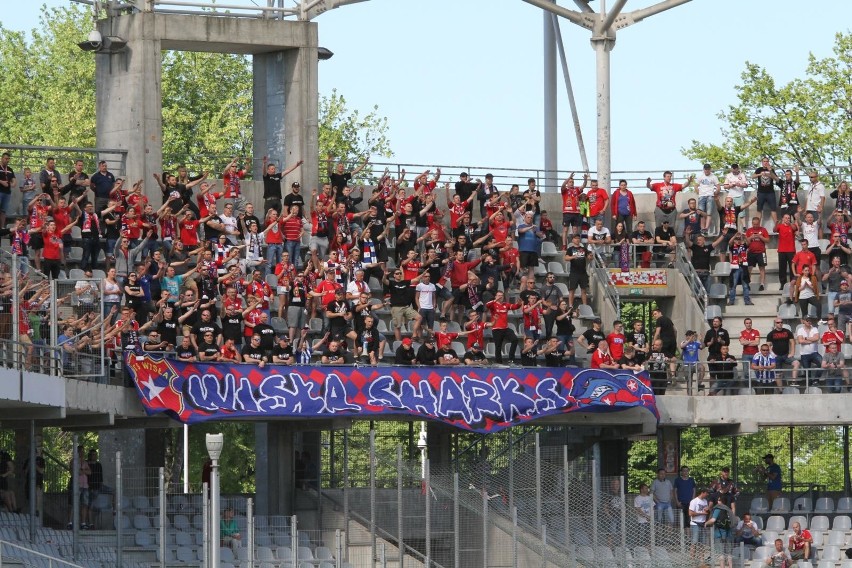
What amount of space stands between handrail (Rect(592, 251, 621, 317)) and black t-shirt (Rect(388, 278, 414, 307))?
467 centimetres

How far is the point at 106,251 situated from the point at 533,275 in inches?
338

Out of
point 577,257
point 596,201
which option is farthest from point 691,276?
point 577,257

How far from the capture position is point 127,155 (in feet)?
121

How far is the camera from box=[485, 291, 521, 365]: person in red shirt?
35.3 metres

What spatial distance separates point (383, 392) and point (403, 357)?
1.04 metres

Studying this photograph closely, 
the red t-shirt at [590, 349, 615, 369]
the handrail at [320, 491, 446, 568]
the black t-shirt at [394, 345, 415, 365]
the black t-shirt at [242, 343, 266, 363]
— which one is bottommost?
the handrail at [320, 491, 446, 568]

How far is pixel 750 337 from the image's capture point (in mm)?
36094

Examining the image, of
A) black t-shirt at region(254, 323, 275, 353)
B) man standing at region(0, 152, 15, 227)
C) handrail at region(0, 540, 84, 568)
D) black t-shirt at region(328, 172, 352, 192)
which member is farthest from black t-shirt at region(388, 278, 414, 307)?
handrail at region(0, 540, 84, 568)

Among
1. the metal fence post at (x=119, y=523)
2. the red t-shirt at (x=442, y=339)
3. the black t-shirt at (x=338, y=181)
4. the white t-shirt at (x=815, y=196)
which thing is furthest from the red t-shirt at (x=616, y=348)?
the metal fence post at (x=119, y=523)

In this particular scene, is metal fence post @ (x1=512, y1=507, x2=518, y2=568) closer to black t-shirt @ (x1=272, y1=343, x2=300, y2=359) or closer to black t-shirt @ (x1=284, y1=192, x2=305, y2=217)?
black t-shirt @ (x1=272, y1=343, x2=300, y2=359)

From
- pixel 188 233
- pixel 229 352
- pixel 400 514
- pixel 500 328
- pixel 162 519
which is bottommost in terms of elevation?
pixel 400 514

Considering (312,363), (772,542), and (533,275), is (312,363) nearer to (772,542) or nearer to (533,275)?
(533,275)

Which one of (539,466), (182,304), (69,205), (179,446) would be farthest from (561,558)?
(179,446)

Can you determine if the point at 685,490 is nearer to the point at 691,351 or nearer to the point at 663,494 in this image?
the point at 663,494
